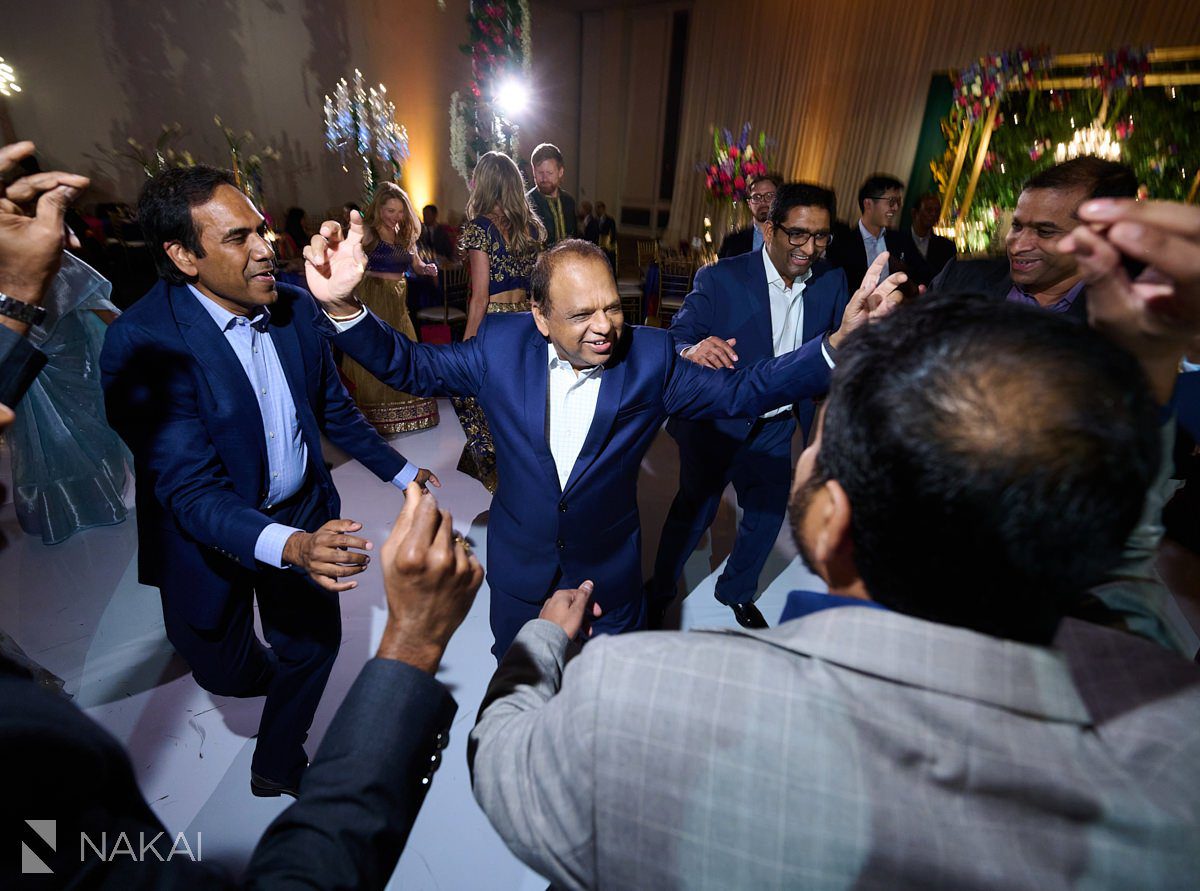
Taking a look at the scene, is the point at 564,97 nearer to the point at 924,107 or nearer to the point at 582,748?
the point at 924,107

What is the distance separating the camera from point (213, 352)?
160cm

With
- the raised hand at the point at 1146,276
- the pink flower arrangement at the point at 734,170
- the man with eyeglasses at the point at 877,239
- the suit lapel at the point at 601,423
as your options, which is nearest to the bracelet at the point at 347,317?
the suit lapel at the point at 601,423

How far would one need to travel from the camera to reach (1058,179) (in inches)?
80.6

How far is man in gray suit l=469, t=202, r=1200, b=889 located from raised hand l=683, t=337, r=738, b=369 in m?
1.34

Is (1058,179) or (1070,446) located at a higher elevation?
(1058,179)

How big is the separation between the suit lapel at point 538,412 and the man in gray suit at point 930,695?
3.30ft

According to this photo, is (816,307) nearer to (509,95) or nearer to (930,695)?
(930,695)

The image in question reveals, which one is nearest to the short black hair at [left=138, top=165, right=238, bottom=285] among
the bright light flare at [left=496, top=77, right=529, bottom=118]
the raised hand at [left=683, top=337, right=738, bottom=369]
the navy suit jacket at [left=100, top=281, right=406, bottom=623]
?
the navy suit jacket at [left=100, top=281, right=406, bottom=623]

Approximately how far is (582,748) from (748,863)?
0.68 ft

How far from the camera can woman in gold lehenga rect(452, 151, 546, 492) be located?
3.61 meters

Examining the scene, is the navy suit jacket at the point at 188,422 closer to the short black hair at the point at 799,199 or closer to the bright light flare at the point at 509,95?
the short black hair at the point at 799,199

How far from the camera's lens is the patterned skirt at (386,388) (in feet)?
15.2

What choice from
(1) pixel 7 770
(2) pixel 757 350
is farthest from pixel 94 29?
(1) pixel 7 770

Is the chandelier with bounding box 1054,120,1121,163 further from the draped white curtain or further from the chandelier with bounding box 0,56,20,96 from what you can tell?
the chandelier with bounding box 0,56,20,96
